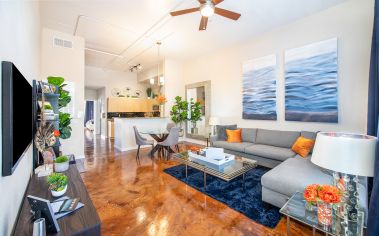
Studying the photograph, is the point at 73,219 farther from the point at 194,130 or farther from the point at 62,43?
the point at 194,130

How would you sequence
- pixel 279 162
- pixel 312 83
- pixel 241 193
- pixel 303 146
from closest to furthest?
pixel 241 193
pixel 303 146
pixel 279 162
pixel 312 83

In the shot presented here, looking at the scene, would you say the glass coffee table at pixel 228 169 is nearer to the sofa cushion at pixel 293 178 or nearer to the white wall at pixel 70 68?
A: the sofa cushion at pixel 293 178

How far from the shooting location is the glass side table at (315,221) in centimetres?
122

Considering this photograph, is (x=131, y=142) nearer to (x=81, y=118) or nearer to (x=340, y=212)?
(x=81, y=118)

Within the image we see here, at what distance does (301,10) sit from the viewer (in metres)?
3.23

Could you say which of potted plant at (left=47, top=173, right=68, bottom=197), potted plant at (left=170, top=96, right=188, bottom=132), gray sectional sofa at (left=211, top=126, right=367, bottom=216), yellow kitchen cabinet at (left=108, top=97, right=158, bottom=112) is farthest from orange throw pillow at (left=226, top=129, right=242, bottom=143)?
yellow kitchen cabinet at (left=108, top=97, right=158, bottom=112)

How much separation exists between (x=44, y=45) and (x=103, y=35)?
131 centimetres

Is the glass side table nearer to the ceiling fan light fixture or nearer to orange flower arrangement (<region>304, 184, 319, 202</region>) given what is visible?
orange flower arrangement (<region>304, 184, 319, 202</region>)

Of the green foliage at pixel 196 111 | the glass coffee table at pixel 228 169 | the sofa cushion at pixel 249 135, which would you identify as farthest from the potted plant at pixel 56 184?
the green foliage at pixel 196 111

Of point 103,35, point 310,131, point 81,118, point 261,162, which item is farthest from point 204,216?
point 103,35

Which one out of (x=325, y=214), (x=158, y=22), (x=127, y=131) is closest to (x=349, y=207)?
(x=325, y=214)

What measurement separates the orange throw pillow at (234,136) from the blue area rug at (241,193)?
89 cm

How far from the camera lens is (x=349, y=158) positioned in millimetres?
1128

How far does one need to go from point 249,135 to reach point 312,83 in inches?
68.8
